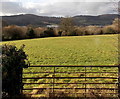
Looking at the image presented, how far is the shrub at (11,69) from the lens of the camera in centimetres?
452

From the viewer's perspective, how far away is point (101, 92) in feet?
17.1

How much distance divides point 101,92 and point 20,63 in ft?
9.44

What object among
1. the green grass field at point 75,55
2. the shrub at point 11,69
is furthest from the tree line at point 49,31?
the shrub at point 11,69

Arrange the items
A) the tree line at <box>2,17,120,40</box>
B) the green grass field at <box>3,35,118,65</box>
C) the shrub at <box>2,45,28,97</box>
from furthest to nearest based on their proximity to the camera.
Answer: the tree line at <box>2,17,120,40</box>, the green grass field at <box>3,35,118,65</box>, the shrub at <box>2,45,28,97</box>

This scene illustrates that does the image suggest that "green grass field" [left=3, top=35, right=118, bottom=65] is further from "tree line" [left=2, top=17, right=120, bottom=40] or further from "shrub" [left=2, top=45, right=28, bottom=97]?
"tree line" [left=2, top=17, right=120, bottom=40]

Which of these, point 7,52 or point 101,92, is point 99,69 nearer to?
point 101,92

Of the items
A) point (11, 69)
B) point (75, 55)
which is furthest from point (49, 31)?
point (11, 69)

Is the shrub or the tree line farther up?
the tree line

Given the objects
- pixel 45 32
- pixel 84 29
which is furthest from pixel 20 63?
pixel 84 29

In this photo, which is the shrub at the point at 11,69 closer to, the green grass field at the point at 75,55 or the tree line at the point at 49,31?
the green grass field at the point at 75,55

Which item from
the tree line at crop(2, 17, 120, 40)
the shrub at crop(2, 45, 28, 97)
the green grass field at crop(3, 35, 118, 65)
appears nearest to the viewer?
the shrub at crop(2, 45, 28, 97)

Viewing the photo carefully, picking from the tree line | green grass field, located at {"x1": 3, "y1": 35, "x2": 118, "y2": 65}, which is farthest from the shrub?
the tree line

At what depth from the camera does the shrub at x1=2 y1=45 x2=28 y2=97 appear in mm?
4516

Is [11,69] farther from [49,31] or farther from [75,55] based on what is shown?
[49,31]
